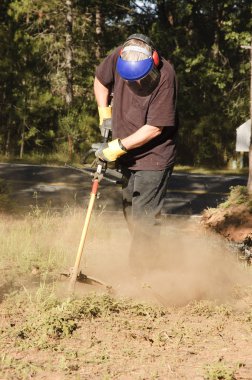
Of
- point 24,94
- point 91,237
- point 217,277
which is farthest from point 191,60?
point 217,277

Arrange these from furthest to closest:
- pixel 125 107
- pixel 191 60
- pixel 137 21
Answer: pixel 137 21 < pixel 191 60 < pixel 125 107

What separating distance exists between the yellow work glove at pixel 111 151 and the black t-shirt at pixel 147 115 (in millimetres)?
272

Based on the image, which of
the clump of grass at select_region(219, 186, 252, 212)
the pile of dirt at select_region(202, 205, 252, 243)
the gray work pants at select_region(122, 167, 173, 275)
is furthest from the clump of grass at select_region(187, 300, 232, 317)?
the clump of grass at select_region(219, 186, 252, 212)

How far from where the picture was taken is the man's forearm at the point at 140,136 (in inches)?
198

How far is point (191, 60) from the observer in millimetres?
23828

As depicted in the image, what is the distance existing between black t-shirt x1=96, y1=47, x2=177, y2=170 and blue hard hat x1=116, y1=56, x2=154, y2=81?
0.58 feet

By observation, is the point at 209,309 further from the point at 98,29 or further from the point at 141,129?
the point at 98,29

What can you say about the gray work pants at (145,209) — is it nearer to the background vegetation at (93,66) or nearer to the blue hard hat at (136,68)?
the blue hard hat at (136,68)

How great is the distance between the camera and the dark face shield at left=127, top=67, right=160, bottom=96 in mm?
4926

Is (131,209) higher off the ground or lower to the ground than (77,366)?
higher

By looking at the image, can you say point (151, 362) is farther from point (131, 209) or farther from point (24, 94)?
point (24, 94)

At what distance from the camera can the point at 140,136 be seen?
504cm

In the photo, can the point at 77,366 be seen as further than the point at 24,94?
No

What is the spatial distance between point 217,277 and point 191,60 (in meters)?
18.7
